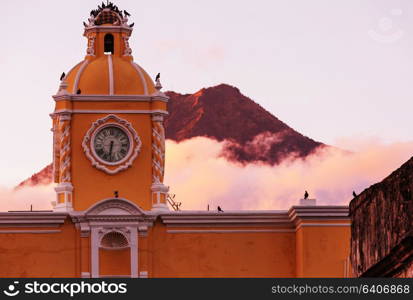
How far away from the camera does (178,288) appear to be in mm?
13180

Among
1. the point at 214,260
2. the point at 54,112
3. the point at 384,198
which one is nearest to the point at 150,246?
the point at 214,260

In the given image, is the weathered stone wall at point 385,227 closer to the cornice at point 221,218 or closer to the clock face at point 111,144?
the cornice at point 221,218

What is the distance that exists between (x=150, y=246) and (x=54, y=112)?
5157mm

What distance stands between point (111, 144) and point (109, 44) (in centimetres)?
330

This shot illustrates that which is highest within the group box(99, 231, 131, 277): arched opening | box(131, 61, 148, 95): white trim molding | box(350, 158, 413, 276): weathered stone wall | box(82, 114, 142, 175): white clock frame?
box(131, 61, 148, 95): white trim molding

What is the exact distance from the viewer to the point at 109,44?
2094 inches

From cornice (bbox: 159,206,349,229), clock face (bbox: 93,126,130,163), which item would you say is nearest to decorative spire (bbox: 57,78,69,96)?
clock face (bbox: 93,126,130,163)

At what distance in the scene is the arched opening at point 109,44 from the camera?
53125 mm

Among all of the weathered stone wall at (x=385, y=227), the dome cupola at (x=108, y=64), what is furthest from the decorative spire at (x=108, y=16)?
the weathered stone wall at (x=385, y=227)

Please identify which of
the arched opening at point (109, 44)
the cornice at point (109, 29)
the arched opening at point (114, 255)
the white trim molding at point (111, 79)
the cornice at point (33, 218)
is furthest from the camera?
the arched opening at point (109, 44)

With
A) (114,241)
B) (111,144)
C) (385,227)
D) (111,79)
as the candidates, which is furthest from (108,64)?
(385,227)

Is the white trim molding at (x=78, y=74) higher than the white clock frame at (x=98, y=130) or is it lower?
higher

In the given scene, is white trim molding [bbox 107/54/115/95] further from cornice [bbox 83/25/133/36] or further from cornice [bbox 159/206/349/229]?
cornice [bbox 159/206/349/229]

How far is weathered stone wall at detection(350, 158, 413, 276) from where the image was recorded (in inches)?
523
